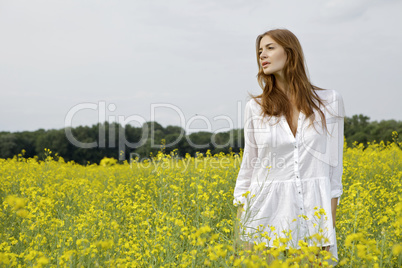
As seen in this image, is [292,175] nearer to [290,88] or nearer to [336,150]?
[336,150]

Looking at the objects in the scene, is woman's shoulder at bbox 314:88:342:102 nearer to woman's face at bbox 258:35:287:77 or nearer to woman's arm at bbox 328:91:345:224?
woman's arm at bbox 328:91:345:224

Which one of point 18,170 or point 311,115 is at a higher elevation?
point 311,115

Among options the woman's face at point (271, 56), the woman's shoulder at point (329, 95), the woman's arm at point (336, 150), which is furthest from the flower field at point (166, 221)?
the woman's face at point (271, 56)

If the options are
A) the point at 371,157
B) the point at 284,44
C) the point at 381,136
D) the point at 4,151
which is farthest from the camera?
the point at 4,151

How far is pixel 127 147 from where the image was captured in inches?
1321

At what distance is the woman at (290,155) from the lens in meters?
1.98

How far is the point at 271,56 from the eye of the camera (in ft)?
7.00

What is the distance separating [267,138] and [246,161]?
18 cm

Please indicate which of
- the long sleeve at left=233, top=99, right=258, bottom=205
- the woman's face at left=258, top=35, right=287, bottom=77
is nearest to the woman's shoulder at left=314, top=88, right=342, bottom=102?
the woman's face at left=258, top=35, right=287, bottom=77

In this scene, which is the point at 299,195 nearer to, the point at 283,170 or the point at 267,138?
the point at 283,170

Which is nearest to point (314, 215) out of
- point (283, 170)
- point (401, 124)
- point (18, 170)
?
point (283, 170)

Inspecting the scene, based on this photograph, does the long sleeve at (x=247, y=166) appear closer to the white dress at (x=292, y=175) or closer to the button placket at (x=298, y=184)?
the white dress at (x=292, y=175)

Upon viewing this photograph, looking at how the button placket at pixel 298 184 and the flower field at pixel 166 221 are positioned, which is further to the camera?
the button placket at pixel 298 184

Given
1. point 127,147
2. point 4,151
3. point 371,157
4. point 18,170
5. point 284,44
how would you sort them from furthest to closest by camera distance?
1. point 127,147
2. point 4,151
3. point 18,170
4. point 371,157
5. point 284,44
